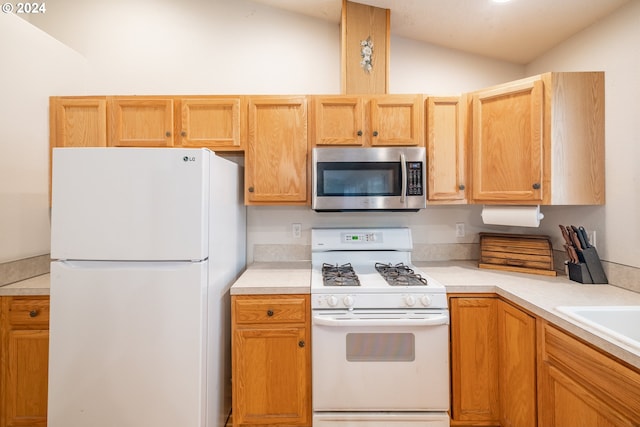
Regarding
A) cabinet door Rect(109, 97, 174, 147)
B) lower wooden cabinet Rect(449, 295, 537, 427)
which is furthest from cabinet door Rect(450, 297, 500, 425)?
cabinet door Rect(109, 97, 174, 147)

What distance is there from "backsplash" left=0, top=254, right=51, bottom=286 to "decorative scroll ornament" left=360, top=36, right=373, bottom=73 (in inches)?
103

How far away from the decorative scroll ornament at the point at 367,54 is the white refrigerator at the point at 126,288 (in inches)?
53.7

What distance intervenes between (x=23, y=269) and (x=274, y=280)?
1635 millimetres

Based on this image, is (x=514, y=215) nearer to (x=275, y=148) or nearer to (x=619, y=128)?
(x=619, y=128)

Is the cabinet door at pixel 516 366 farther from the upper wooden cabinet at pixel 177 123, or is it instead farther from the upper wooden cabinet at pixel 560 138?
the upper wooden cabinet at pixel 177 123

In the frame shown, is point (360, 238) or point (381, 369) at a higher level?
point (360, 238)

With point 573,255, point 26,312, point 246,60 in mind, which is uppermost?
point 246,60

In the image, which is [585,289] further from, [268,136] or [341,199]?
[268,136]

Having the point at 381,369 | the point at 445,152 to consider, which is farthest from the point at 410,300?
the point at 445,152

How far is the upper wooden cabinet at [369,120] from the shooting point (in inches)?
76.9

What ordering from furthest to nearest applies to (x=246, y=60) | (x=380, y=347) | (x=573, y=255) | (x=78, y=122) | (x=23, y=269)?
(x=246, y=60) < (x=78, y=122) < (x=23, y=269) < (x=573, y=255) < (x=380, y=347)

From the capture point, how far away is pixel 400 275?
185 cm

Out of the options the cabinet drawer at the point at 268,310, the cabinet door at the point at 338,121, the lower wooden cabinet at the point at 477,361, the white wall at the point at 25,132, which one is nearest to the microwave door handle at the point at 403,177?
the cabinet door at the point at 338,121

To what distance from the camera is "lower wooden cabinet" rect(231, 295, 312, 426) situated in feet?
5.36
